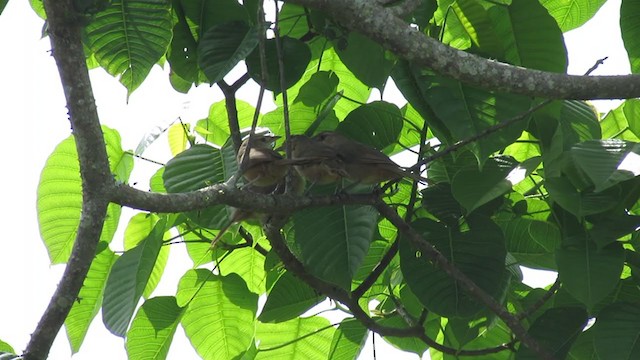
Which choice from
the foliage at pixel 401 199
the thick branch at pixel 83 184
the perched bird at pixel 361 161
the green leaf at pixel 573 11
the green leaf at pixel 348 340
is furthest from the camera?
the green leaf at pixel 573 11

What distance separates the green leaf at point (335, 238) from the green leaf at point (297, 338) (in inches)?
28.6

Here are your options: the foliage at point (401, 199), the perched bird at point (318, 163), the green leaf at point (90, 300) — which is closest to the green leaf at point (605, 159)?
the foliage at point (401, 199)

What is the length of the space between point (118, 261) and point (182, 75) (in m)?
0.71

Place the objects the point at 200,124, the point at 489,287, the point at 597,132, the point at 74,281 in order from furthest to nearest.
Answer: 1. the point at 200,124
2. the point at 597,132
3. the point at 489,287
4. the point at 74,281

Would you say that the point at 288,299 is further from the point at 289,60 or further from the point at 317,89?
the point at 289,60

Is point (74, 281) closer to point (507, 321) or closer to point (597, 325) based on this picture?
point (507, 321)

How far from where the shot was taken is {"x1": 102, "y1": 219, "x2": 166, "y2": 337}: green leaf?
3342 millimetres

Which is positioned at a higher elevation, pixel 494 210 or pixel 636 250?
pixel 494 210

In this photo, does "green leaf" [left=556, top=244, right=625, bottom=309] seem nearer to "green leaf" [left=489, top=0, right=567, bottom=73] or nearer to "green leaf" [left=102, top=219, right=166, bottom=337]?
"green leaf" [left=489, top=0, right=567, bottom=73]

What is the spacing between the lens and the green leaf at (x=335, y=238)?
3268mm

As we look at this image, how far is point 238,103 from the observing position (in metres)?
4.06

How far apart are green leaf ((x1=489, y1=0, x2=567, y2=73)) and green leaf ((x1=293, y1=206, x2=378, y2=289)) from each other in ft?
2.52

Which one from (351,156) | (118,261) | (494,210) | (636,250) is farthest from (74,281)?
(636,250)

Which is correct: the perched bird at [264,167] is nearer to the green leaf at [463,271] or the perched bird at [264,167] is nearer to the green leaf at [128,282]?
the green leaf at [128,282]
